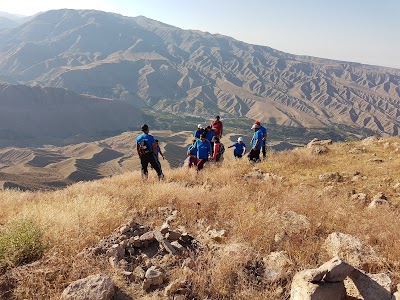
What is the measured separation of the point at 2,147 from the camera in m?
156

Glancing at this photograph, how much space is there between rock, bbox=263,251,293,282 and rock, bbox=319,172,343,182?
5.81 m

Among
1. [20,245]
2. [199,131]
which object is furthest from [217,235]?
[199,131]

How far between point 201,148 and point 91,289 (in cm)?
791

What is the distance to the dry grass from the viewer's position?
4.19 meters

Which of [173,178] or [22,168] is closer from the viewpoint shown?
[173,178]

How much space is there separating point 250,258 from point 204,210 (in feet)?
7.28

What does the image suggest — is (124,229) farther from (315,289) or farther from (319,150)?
(319,150)

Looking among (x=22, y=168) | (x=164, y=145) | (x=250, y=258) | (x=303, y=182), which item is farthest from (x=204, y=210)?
(x=164, y=145)

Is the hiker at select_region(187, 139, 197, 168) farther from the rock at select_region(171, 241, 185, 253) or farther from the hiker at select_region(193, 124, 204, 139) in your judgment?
the rock at select_region(171, 241, 185, 253)

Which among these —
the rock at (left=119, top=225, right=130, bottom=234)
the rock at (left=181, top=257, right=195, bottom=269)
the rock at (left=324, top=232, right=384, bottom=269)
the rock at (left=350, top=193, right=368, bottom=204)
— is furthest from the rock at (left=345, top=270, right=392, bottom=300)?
the rock at (left=350, top=193, right=368, bottom=204)

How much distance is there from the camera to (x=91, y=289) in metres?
3.90

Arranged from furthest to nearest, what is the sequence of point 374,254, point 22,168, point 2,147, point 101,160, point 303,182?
point 2,147 → point 101,160 → point 22,168 → point 303,182 → point 374,254

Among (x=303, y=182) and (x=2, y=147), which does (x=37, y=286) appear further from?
(x=2, y=147)

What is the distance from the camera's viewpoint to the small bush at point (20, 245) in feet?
15.0
